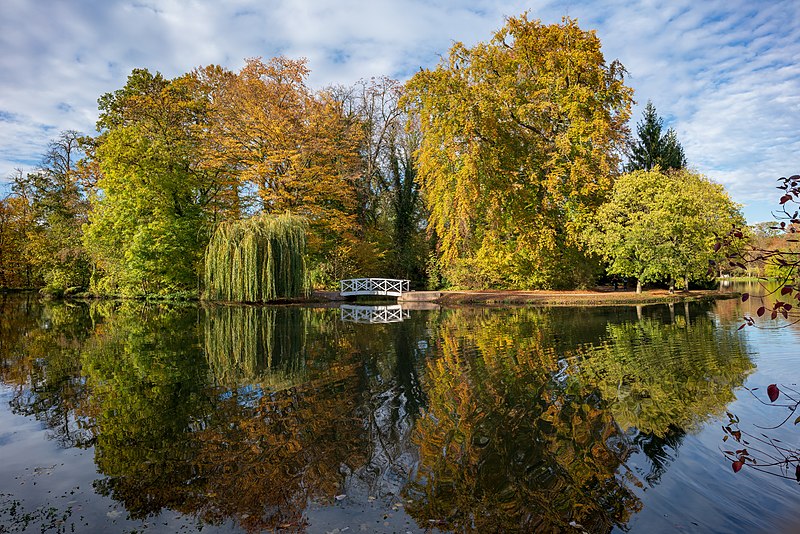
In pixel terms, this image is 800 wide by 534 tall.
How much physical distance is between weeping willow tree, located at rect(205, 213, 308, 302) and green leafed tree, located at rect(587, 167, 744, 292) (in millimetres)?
13432

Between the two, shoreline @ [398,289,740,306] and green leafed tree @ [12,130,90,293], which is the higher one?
green leafed tree @ [12,130,90,293]

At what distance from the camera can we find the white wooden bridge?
1040 inches

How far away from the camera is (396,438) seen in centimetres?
485

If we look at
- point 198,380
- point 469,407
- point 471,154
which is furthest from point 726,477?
point 471,154

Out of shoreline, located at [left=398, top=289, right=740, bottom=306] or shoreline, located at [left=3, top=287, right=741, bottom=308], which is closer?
shoreline, located at [left=398, top=289, right=740, bottom=306]

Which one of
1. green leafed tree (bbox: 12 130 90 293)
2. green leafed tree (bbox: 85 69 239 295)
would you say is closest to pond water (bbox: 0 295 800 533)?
green leafed tree (bbox: 85 69 239 295)

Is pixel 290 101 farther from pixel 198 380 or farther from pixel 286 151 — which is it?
pixel 198 380

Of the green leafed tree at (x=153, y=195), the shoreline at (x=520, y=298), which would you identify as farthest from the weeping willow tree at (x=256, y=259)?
the green leafed tree at (x=153, y=195)

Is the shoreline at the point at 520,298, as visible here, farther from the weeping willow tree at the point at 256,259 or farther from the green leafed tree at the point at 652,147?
the green leafed tree at the point at 652,147

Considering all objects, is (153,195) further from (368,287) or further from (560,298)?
(560,298)

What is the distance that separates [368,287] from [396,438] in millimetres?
22871

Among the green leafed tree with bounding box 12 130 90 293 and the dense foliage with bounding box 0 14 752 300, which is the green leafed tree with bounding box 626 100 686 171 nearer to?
the dense foliage with bounding box 0 14 752 300

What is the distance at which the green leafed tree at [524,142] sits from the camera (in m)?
21.7

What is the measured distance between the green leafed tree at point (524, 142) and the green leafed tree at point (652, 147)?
9.90m
